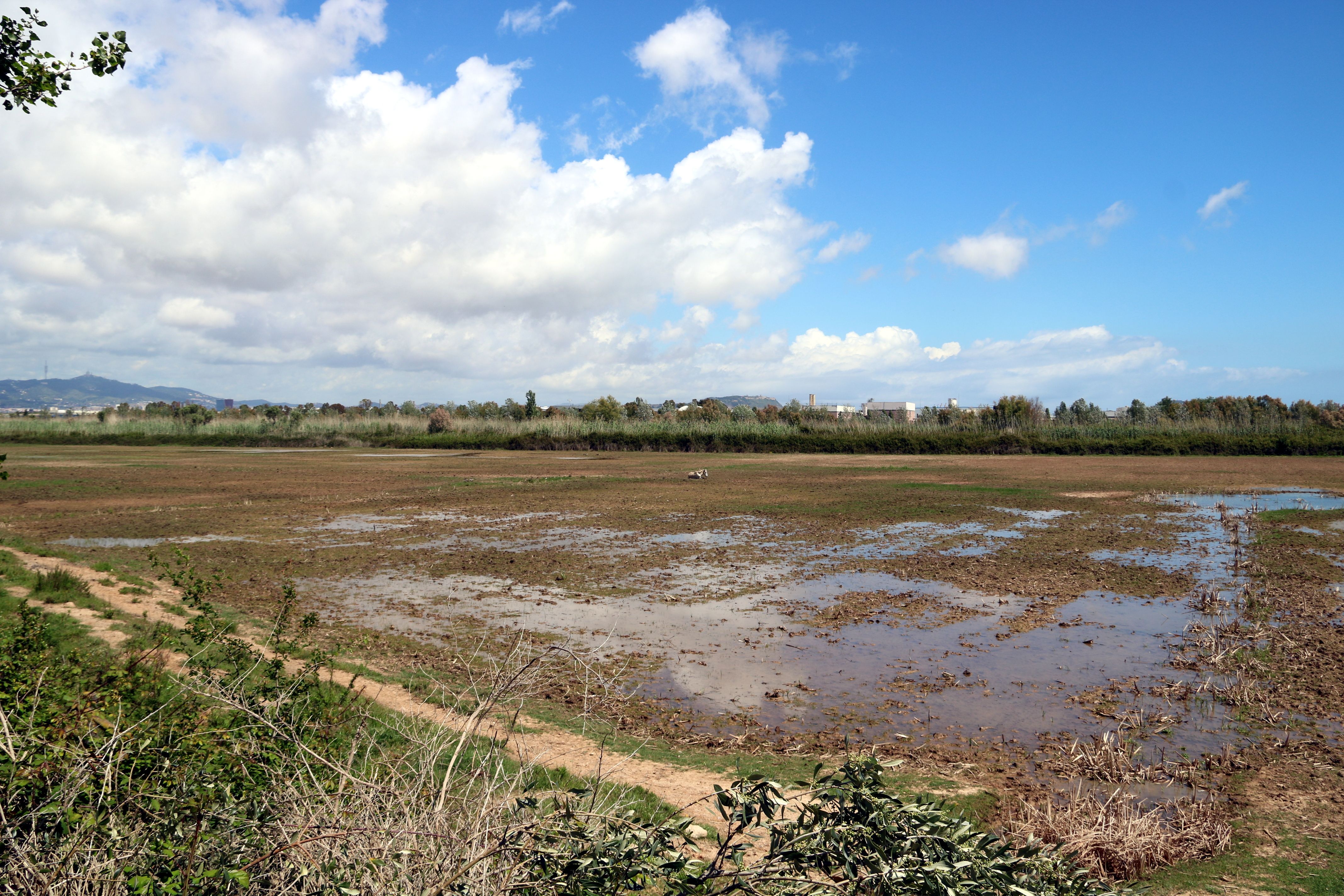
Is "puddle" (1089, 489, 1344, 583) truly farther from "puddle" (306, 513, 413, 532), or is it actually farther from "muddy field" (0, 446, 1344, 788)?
"puddle" (306, 513, 413, 532)

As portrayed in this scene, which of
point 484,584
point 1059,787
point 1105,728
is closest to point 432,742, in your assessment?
point 1059,787

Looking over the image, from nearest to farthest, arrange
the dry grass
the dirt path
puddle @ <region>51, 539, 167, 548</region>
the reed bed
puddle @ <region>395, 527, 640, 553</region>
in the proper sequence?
1. the dry grass
2. the dirt path
3. puddle @ <region>51, 539, 167, 548</region>
4. puddle @ <region>395, 527, 640, 553</region>
5. the reed bed

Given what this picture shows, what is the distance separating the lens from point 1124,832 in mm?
4492

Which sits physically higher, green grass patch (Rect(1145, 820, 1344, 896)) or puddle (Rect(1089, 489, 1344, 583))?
puddle (Rect(1089, 489, 1344, 583))

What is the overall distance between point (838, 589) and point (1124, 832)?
8472 mm

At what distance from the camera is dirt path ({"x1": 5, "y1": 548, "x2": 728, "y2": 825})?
5.21 m

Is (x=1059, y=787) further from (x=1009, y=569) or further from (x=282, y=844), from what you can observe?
(x=1009, y=569)

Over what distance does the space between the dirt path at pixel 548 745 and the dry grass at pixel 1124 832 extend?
2.13 m

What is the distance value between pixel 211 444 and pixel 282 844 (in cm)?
7557

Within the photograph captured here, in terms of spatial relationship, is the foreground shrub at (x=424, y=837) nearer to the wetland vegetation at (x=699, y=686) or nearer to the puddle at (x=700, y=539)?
the wetland vegetation at (x=699, y=686)

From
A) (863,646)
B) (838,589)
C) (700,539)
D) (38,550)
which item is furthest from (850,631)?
(38,550)

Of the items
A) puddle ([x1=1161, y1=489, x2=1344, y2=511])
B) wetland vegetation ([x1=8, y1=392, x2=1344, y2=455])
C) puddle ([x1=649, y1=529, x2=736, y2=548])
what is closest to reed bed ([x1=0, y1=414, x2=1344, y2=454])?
wetland vegetation ([x1=8, y1=392, x2=1344, y2=455])

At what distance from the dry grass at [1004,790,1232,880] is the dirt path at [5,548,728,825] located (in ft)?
6.99

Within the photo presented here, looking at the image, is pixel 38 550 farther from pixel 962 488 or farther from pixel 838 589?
pixel 962 488
